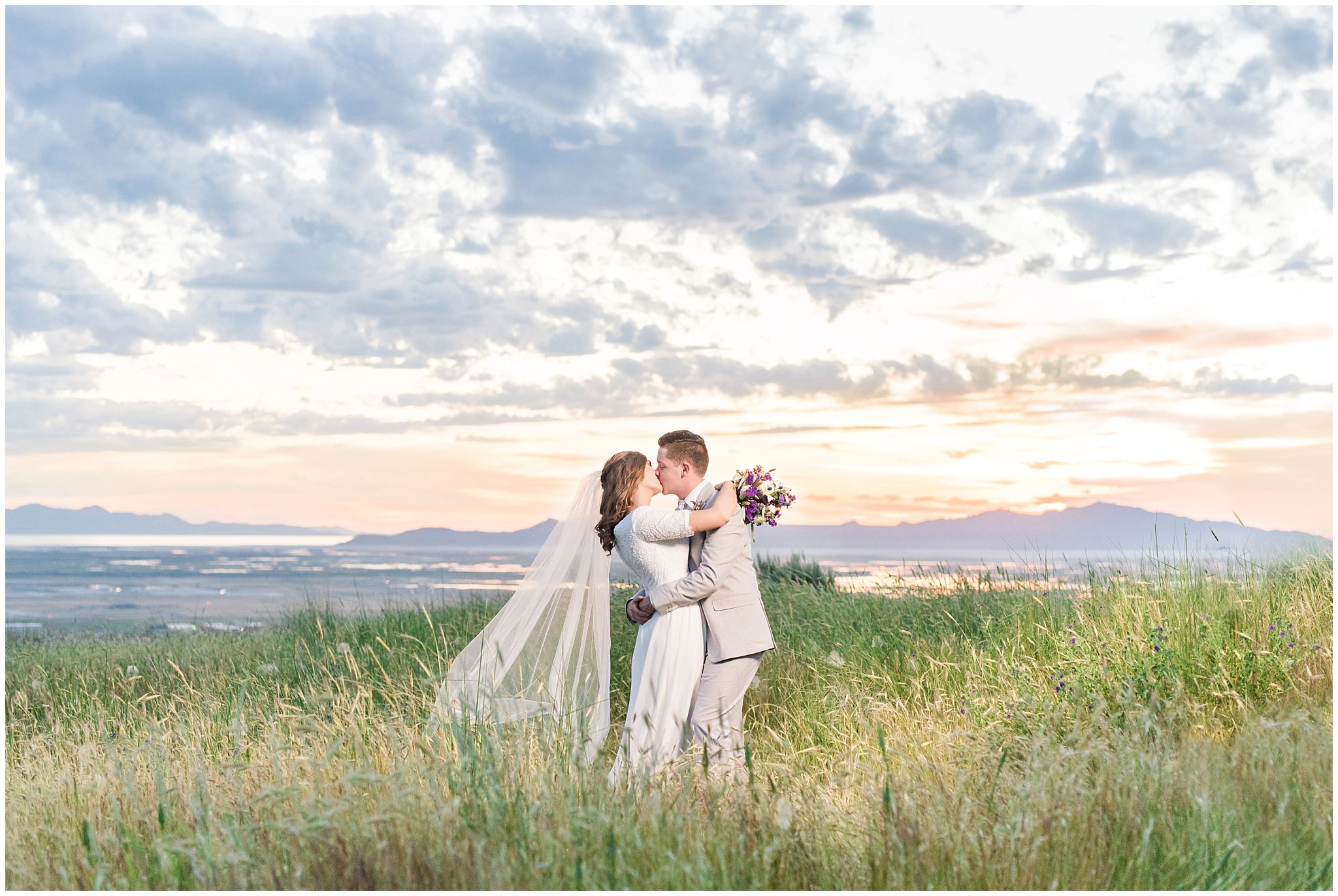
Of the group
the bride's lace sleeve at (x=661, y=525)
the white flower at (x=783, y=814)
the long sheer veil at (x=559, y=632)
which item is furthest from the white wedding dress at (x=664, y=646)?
the white flower at (x=783, y=814)

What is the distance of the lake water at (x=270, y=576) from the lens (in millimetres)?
11766

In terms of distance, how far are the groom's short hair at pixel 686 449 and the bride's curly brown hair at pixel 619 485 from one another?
0.73ft

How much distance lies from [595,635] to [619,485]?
1.25 meters

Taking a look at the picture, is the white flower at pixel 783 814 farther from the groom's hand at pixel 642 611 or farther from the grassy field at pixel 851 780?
the groom's hand at pixel 642 611

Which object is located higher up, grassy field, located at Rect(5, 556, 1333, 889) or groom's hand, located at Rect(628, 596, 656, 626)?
groom's hand, located at Rect(628, 596, 656, 626)

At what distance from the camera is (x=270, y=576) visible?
217 ft

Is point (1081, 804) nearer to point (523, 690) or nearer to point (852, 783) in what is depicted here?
point (852, 783)

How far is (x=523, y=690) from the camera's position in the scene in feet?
22.6

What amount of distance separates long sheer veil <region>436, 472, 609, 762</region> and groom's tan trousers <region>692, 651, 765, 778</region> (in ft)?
2.72

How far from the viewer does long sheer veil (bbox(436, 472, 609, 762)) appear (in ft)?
22.8

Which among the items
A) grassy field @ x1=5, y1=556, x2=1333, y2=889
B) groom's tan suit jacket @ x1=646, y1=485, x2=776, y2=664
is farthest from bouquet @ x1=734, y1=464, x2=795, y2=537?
→ grassy field @ x1=5, y1=556, x2=1333, y2=889

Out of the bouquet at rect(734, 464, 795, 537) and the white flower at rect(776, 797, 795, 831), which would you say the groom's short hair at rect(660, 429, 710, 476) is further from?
the white flower at rect(776, 797, 795, 831)

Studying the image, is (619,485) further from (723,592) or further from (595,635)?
(595,635)

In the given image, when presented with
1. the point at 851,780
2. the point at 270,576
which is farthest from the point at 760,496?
the point at 270,576
